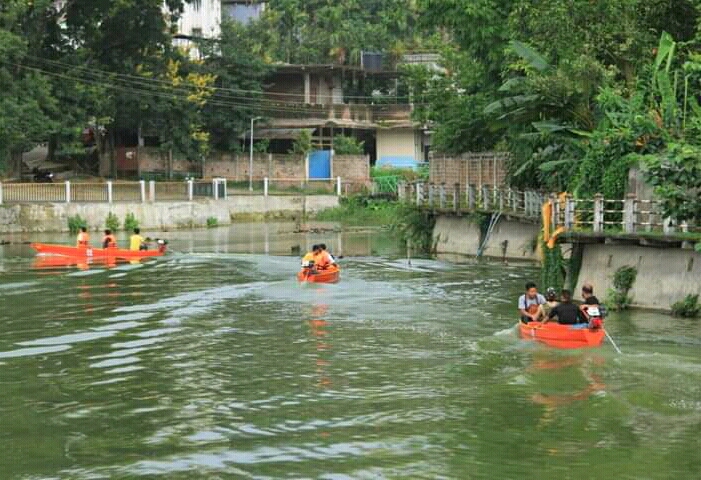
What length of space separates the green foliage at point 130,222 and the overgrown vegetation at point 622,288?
34.9 m

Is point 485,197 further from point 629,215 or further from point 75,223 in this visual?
point 75,223

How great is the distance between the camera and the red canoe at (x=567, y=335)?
19.6m

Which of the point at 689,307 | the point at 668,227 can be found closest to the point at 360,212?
the point at 668,227

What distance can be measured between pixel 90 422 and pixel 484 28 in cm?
2492

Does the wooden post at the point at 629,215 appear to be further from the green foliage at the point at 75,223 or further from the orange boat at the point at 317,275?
the green foliage at the point at 75,223

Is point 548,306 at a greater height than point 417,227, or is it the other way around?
point 417,227

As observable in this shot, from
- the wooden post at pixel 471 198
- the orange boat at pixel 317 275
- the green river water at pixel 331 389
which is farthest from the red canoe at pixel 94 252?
the wooden post at pixel 471 198

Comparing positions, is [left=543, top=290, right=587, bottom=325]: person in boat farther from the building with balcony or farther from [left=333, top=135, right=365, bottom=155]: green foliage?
[left=333, top=135, right=365, bottom=155]: green foliage

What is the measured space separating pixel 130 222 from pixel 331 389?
39.7 meters

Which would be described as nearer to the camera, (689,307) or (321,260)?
(689,307)

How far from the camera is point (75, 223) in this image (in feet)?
173

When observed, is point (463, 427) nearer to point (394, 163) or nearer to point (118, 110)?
point (118, 110)

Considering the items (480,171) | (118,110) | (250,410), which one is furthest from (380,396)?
(118,110)

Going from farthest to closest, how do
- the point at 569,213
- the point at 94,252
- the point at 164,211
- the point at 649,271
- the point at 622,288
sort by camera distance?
the point at 164,211
the point at 94,252
the point at 569,213
the point at 622,288
the point at 649,271
